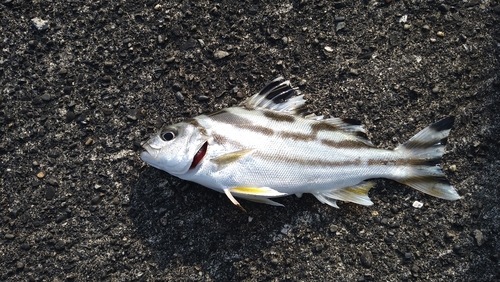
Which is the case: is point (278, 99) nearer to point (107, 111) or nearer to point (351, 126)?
point (351, 126)

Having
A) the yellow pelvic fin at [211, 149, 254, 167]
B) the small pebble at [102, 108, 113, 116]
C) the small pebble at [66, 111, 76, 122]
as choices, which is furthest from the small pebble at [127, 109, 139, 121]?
the yellow pelvic fin at [211, 149, 254, 167]

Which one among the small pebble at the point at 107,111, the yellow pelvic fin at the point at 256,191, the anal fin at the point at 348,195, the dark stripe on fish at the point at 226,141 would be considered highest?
the dark stripe on fish at the point at 226,141

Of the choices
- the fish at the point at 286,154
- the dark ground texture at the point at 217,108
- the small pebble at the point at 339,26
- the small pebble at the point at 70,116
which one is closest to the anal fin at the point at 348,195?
the fish at the point at 286,154

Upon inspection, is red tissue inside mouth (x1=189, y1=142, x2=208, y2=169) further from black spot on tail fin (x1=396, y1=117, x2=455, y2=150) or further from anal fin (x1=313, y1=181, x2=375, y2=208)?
black spot on tail fin (x1=396, y1=117, x2=455, y2=150)

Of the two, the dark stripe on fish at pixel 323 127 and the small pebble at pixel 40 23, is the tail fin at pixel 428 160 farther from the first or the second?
the small pebble at pixel 40 23

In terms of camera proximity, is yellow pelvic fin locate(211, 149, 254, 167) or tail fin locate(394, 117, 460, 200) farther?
tail fin locate(394, 117, 460, 200)

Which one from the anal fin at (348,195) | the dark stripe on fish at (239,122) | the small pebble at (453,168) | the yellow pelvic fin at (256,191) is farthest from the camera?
the small pebble at (453,168)

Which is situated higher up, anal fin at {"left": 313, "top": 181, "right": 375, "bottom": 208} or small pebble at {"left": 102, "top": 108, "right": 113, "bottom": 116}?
small pebble at {"left": 102, "top": 108, "right": 113, "bottom": 116}
